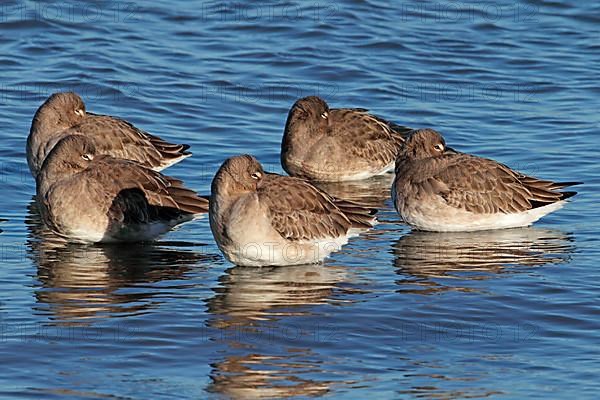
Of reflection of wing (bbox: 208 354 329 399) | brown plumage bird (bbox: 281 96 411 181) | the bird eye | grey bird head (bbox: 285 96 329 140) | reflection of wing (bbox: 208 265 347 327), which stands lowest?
reflection of wing (bbox: 208 354 329 399)

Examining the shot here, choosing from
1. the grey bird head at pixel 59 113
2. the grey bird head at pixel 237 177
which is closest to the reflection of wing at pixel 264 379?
the grey bird head at pixel 237 177

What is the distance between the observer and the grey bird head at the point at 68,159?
14.8 m

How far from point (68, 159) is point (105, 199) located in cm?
69

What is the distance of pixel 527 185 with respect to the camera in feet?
51.9

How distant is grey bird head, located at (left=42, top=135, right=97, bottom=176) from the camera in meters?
14.8

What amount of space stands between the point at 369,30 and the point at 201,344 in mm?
16019

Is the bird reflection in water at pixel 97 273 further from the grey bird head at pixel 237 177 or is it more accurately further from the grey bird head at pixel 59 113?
the grey bird head at pixel 59 113

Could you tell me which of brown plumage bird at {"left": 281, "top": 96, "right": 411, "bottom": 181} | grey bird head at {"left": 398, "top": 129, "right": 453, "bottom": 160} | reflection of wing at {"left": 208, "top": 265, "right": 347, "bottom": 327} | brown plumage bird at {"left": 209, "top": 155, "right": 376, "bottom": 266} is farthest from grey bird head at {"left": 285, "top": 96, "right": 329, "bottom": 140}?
reflection of wing at {"left": 208, "top": 265, "right": 347, "bottom": 327}

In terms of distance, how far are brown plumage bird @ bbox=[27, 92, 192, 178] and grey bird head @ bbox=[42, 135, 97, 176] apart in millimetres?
2142

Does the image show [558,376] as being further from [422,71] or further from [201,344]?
[422,71]

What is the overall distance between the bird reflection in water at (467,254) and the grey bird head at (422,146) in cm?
112

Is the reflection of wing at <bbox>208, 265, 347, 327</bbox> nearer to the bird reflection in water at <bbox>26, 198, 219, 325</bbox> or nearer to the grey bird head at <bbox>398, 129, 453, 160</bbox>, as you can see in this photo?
the bird reflection in water at <bbox>26, 198, 219, 325</bbox>

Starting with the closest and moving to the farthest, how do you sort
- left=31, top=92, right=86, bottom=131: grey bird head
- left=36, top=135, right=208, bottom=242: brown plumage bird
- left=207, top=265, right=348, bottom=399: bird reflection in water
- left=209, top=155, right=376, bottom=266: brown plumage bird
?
1. left=207, top=265, right=348, bottom=399: bird reflection in water
2. left=209, top=155, right=376, bottom=266: brown plumage bird
3. left=36, top=135, right=208, bottom=242: brown plumage bird
4. left=31, top=92, right=86, bottom=131: grey bird head

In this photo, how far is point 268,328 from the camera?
11734 mm
